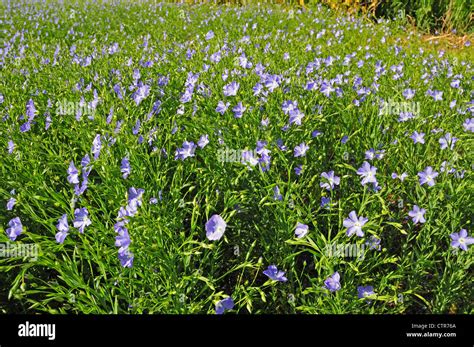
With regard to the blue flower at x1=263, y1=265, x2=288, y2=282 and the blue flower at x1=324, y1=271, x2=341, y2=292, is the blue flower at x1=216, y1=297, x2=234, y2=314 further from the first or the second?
the blue flower at x1=324, y1=271, x2=341, y2=292

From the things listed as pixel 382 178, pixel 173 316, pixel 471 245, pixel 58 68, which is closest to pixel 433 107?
pixel 382 178

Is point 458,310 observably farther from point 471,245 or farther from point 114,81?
point 114,81

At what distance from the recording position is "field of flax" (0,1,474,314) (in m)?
1.87

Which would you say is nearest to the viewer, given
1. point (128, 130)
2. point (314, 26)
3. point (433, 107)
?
point (128, 130)

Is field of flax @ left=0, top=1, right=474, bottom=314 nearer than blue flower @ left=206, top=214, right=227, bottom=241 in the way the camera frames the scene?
No

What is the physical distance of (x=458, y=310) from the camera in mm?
2131

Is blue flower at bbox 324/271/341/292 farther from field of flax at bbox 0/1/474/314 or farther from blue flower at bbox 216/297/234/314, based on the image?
blue flower at bbox 216/297/234/314

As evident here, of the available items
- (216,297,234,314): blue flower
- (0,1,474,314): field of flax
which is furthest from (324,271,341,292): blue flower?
(216,297,234,314): blue flower

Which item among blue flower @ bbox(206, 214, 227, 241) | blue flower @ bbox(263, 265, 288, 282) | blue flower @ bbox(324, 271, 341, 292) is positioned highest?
blue flower @ bbox(206, 214, 227, 241)

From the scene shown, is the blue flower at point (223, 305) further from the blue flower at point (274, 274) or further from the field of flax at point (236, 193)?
the blue flower at point (274, 274)

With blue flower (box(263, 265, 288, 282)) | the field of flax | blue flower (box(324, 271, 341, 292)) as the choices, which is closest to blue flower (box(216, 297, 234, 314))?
the field of flax

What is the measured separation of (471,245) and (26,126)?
8.17 feet

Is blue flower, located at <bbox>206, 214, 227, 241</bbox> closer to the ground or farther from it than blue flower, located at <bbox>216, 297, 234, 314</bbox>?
farther from it

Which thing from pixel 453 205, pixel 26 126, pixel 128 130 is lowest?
pixel 453 205
